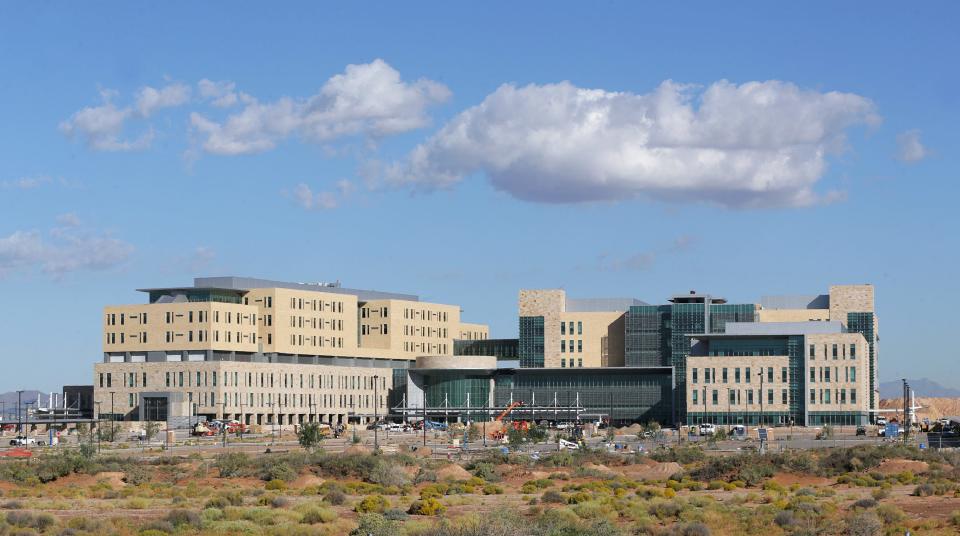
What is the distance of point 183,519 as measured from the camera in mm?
62188

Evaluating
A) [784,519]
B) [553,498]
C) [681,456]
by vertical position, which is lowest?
[681,456]

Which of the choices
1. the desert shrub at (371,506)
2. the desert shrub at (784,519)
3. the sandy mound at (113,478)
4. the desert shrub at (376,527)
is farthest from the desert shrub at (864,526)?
the sandy mound at (113,478)

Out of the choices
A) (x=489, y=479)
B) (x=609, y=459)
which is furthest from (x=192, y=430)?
(x=489, y=479)

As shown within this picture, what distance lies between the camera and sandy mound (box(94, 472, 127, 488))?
90.9 m

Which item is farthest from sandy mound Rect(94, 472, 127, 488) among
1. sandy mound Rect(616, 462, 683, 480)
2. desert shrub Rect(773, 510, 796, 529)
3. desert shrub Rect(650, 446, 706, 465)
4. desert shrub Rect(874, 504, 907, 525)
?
desert shrub Rect(874, 504, 907, 525)

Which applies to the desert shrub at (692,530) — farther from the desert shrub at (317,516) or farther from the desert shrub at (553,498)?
the desert shrub at (553,498)

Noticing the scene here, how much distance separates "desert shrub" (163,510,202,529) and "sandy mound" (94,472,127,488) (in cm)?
2857

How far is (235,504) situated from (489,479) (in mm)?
25980

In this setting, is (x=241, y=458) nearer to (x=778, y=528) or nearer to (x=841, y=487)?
(x=841, y=487)

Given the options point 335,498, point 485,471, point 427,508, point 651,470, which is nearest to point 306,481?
point 485,471

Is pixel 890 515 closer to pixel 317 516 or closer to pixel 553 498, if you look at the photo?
pixel 553 498

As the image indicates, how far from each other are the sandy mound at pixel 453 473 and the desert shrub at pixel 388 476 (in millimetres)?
3575

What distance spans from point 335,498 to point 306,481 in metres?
15.8

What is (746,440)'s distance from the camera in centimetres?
16475
